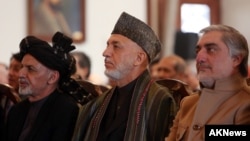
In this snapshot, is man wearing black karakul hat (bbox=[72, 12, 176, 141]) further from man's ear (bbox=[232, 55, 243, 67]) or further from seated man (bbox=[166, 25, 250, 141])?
man's ear (bbox=[232, 55, 243, 67])

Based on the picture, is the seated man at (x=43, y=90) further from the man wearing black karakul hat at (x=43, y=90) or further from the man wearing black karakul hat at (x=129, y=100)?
the man wearing black karakul hat at (x=129, y=100)

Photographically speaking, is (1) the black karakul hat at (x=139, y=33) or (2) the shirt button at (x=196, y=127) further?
(1) the black karakul hat at (x=139, y=33)

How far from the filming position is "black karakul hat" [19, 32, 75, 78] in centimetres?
323

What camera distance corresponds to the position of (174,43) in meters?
7.91

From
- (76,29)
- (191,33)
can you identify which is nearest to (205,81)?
(76,29)

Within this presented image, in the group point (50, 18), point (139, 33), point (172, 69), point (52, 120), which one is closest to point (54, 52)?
point (52, 120)

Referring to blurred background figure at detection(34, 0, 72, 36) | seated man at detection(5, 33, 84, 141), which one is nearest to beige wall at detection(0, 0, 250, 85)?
blurred background figure at detection(34, 0, 72, 36)

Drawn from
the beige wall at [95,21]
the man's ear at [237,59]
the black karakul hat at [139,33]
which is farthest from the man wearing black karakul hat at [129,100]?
the beige wall at [95,21]

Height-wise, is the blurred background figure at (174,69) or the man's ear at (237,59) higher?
the man's ear at (237,59)

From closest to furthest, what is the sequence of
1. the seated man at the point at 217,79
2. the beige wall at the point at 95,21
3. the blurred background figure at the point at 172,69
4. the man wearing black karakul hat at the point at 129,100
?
the seated man at the point at 217,79, the man wearing black karakul hat at the point at 129,100, the blurred background figure at the point at 172,69, the beige wall at the point at 95,21

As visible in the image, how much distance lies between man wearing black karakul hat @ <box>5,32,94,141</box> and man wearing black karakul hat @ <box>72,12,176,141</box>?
17 cm

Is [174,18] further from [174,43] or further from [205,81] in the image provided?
[205,81]

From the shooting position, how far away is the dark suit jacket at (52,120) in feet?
10.0

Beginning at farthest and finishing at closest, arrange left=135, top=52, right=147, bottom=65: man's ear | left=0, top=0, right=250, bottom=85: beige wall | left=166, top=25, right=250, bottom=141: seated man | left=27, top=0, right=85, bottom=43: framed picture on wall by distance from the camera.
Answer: left=27, top=0, right=85, bottom=43: framed picture on wall
left=0, top=0, right=250, bottom=85: beige wall
left=135, top=52, right=147, bottom=65: man's ear
left=166, top=25, right=250, bottom=141: seated man
